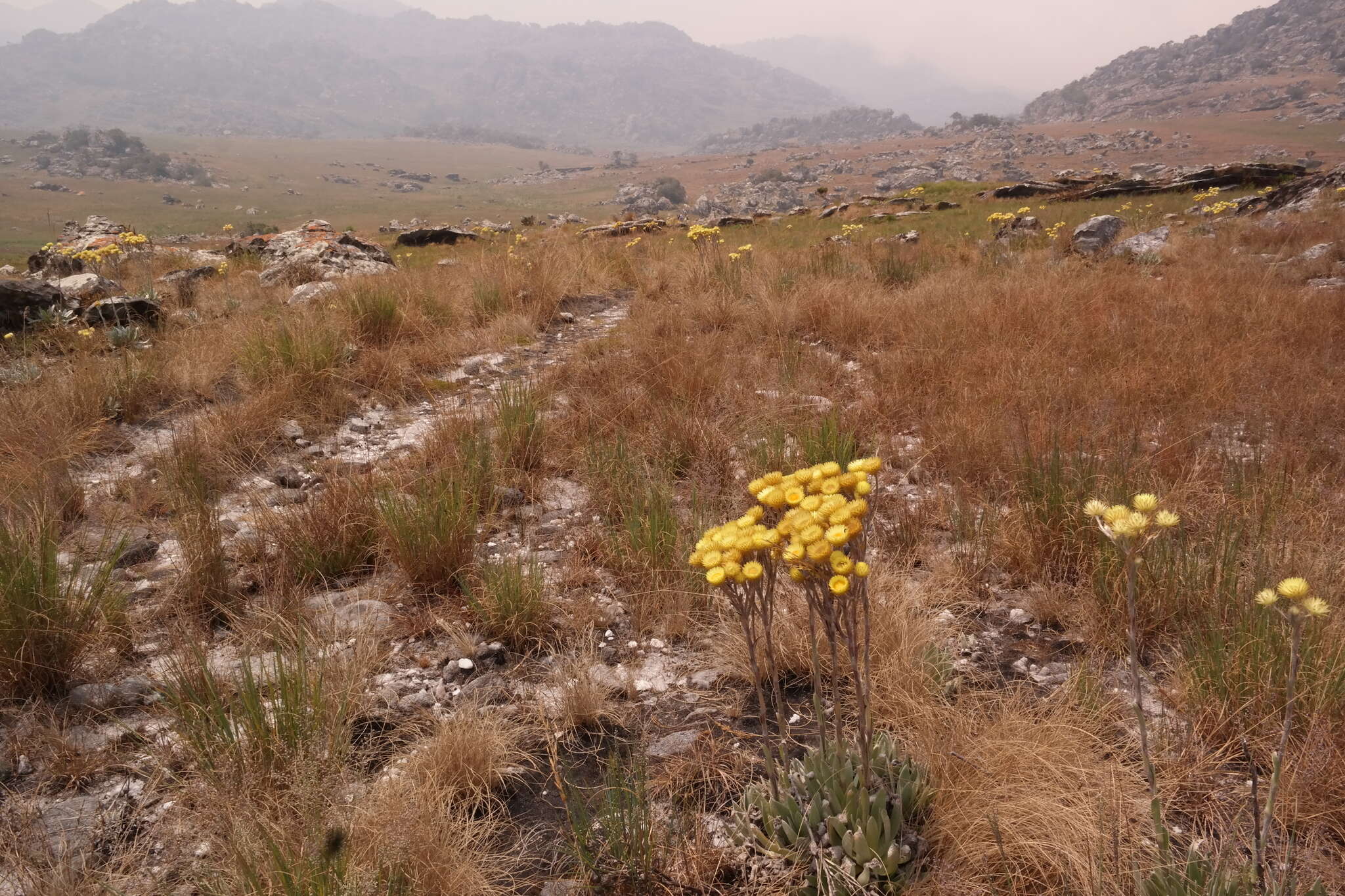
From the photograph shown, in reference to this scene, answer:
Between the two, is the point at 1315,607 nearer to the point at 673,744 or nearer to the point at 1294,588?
the point at 1294,588

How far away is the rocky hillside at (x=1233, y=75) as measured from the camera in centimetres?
9944

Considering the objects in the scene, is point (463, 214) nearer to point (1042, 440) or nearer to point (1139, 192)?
point (1139, 192)

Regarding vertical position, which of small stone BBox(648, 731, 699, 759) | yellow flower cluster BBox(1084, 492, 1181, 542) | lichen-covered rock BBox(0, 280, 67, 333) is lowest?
small stone BBox(648, 731, 699, 759)

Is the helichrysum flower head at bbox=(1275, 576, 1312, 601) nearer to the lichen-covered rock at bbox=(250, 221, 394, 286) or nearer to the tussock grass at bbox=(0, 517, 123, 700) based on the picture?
the tussock grass at bbox=(0, 517, 123, 700)

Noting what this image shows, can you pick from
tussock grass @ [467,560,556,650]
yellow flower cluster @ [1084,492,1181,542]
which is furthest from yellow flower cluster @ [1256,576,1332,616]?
tussock grass @ [467,560,556,650]

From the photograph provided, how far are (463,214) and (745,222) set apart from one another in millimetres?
54706

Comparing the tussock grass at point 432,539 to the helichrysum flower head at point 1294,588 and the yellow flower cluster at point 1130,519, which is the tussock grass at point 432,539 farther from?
the helichrysum flower head at point 1294,588

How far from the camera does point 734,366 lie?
5031 millimetres

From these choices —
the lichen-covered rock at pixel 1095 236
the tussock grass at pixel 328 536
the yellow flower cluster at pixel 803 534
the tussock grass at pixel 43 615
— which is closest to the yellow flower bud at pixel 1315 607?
the yellow flower cluster at pixel 803 534

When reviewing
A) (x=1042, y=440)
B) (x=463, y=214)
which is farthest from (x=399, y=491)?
(x=463, y=214)

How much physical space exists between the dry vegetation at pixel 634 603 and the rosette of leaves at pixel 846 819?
0.23 ft

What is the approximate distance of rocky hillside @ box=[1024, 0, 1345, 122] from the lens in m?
99.4

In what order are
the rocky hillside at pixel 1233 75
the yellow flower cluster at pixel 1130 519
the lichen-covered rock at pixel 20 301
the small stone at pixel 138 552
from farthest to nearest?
the rocky hillside at pixel 1233 75 → the lichen-covered rock at pixel 20 301 → the small stone at pixel 138 552 → the yellow flower cluster at pixel 1130 519

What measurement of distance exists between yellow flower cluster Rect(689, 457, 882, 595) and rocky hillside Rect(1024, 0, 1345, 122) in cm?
11441
